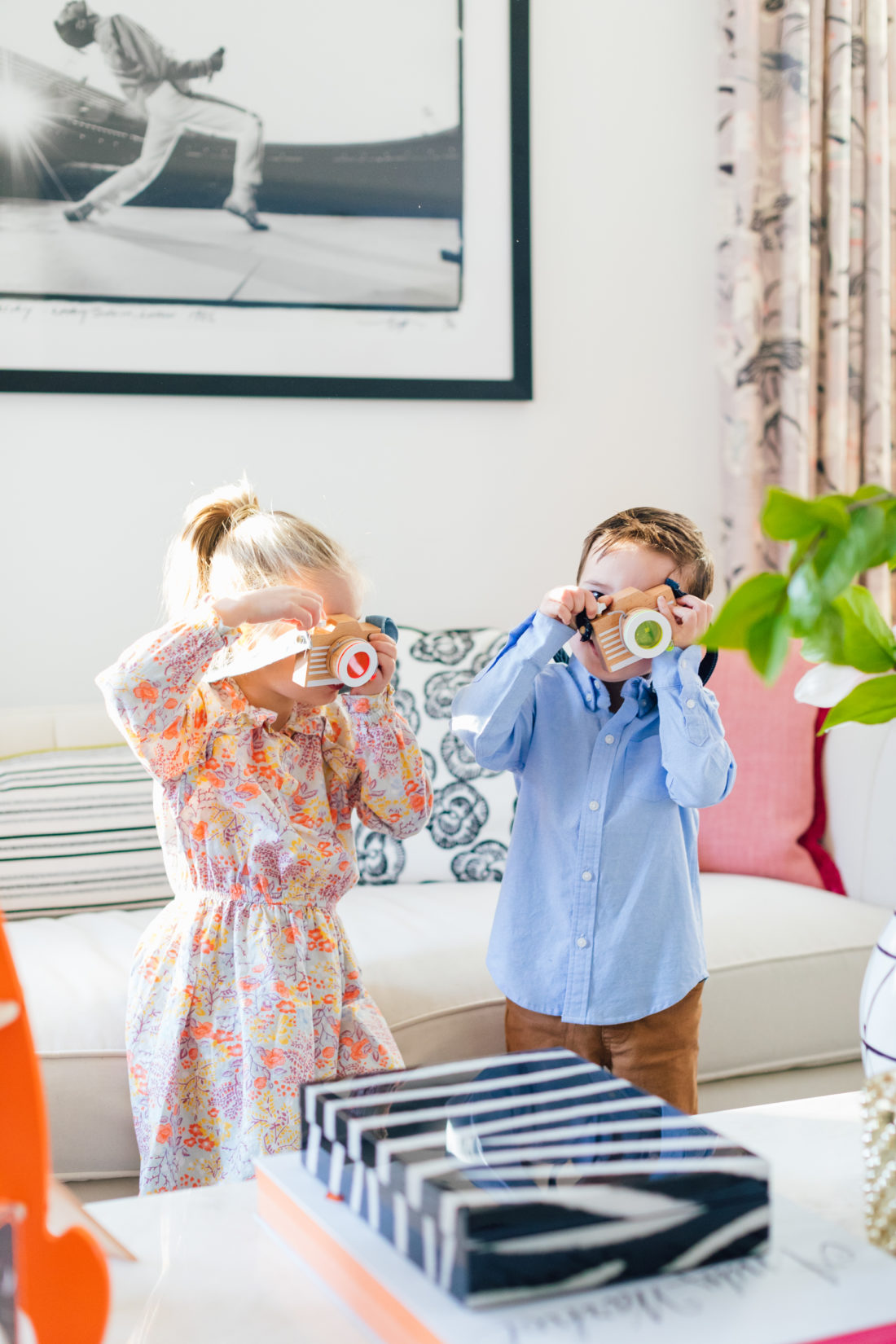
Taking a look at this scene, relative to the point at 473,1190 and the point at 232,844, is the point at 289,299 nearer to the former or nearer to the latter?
the point at 232,844

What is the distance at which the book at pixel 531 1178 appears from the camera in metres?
0.61

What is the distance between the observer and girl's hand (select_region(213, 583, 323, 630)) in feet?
3.76

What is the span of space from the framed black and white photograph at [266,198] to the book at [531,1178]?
163 centimetres

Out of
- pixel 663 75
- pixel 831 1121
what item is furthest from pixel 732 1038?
pixel 663 75

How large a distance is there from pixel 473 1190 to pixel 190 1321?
18cm

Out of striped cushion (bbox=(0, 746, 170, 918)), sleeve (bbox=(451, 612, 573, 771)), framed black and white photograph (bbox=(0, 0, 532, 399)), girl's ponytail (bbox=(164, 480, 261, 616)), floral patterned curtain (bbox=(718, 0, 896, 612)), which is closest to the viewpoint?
sleeve (bbox=(451, 612, 573, 771))

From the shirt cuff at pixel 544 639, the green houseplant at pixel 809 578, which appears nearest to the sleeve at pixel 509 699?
the shirt cuff at pixel 544 639

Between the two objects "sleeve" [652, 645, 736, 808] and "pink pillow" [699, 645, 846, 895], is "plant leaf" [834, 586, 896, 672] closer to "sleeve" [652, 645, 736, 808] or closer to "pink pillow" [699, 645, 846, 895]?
"sleeve" [652, 645, 736, 808]


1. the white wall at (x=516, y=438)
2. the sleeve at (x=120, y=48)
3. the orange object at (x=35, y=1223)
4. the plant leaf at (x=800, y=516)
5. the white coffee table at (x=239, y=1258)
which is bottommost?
the white coffee table at (x=239, y=1258)

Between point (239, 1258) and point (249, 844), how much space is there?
1.89 ft

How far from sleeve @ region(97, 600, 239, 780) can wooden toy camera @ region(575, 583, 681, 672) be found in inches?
14.5

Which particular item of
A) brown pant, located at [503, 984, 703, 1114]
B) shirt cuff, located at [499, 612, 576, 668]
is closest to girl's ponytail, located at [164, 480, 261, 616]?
shirt cuff, located at [499, 612, 576, 668]

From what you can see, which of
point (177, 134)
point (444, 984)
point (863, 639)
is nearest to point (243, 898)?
point (444, 984)

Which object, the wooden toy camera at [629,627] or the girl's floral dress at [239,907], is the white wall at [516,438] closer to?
the girl's floral dress at [239,907]
